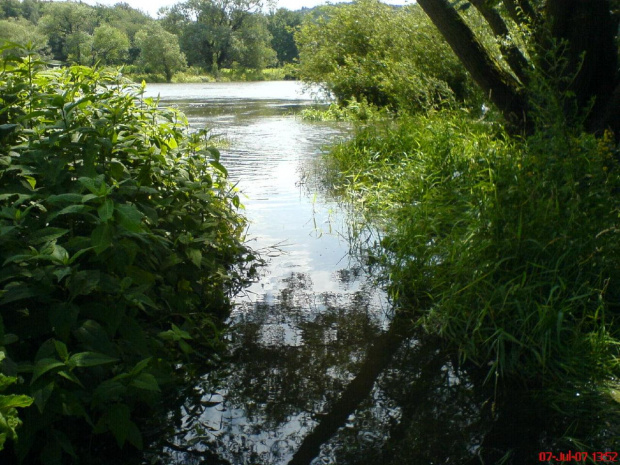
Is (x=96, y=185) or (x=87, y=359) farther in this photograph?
(x=96, y=185)

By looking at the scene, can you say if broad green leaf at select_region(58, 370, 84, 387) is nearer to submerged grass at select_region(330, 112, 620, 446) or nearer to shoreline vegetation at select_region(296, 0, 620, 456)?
shoreline vegetation at select_region(296, 0, 620, 456)

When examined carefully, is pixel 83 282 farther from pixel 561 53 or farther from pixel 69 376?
pixel 561 53

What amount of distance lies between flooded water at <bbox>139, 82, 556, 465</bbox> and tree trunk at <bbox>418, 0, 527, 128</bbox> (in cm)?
272

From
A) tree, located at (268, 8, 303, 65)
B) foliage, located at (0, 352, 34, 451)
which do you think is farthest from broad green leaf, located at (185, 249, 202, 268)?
tree, located at (268, 8, 303, 65)

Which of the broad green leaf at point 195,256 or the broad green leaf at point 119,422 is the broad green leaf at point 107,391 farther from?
the broad green leaf at point 195,256

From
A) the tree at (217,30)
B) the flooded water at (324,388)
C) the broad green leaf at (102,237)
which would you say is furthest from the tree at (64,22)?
the broad green leaf at (102,237)

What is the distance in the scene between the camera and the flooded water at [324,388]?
8.89 feet

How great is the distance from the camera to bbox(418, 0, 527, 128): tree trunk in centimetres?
662

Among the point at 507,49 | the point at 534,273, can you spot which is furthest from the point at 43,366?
the point at 507,49

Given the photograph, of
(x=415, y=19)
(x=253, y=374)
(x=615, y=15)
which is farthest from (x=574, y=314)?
(x=415, y=19)

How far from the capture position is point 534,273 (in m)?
3.59

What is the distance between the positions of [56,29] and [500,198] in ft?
172

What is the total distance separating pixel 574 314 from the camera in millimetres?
3566

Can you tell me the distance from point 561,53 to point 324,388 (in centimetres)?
438
